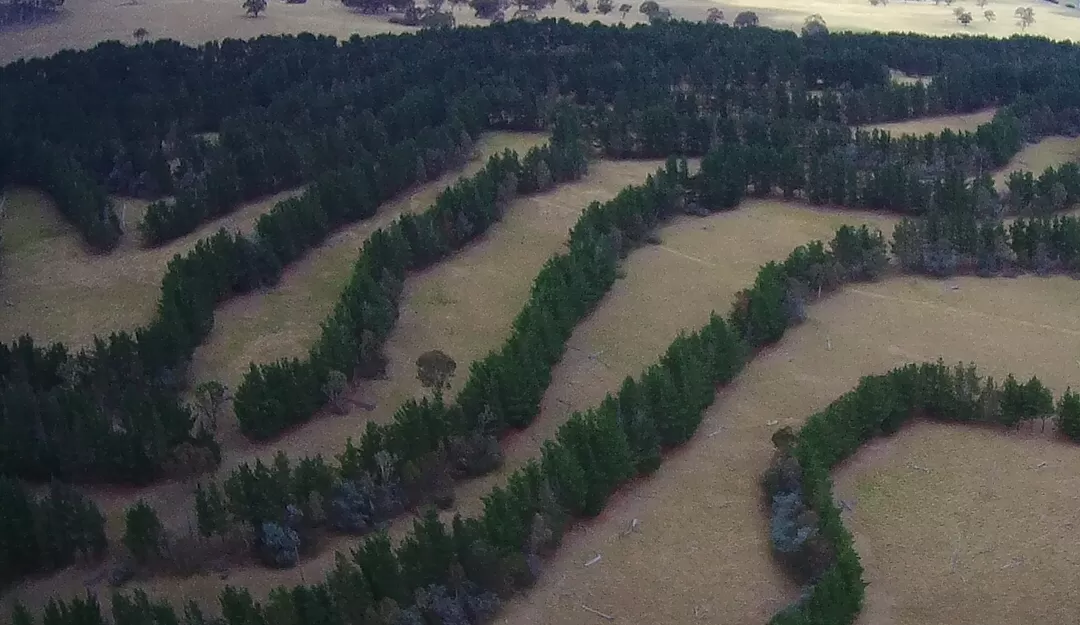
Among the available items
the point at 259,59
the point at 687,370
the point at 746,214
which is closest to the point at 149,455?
the point at 687,370

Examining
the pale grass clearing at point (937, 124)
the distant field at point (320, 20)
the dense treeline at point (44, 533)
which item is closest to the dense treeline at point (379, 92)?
the pale grass clearing at point (937, 124)

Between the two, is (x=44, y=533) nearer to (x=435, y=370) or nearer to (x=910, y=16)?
(x=435, y=370)

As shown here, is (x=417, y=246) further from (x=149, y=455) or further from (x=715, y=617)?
(x=715, y=617)

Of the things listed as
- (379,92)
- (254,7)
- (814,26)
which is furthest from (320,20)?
(814,26)

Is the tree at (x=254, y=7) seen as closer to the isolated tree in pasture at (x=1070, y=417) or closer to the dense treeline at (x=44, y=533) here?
the dense treeline at (x=44, y=533)

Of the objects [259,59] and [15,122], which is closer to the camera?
[15,122]

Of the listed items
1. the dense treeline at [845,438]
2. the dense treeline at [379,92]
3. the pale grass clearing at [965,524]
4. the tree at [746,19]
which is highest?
the tree at [746,19]

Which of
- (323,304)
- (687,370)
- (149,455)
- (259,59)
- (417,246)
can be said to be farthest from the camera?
(259,59)

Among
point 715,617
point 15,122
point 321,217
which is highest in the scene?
point 15,122
